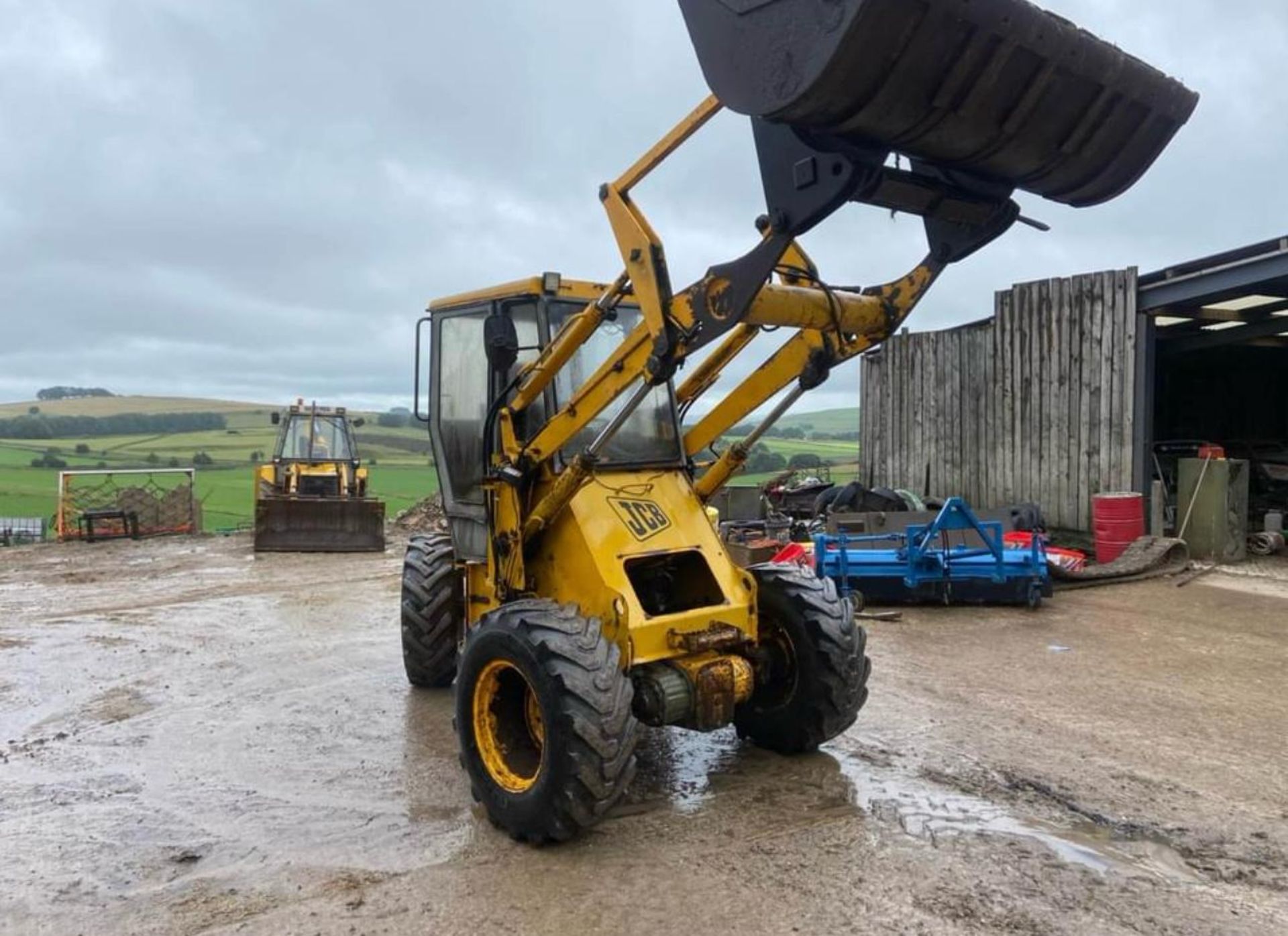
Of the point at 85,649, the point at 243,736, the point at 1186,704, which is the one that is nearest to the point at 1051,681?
the point at 1186,704

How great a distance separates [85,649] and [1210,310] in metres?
14.1

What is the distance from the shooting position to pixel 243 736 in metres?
6.04

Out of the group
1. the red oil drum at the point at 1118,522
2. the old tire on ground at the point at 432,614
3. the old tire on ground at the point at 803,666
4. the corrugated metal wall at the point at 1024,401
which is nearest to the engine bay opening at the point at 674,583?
the old tire on ground at the point at 803,666

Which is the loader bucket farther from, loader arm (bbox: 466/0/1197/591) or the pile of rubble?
the pile of rubble

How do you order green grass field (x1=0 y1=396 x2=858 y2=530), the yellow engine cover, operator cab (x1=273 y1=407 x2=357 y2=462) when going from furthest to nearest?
→ 1. green grass field (x1=0 y1=396 x2=858 y2=530)
2. operator cab (x1=273 y1=407 x2=357 y2=462)
3. the yellow engine cover

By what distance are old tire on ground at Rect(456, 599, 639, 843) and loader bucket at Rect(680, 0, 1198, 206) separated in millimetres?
2278

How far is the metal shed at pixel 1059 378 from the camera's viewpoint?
12836 mm

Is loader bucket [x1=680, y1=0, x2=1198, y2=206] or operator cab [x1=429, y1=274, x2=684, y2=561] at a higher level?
loader bucket [x1=680, y1=0, x2=1198, y2=206]

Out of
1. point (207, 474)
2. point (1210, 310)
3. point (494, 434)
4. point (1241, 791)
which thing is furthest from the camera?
point (207, 474)

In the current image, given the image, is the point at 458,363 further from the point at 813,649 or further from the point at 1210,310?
the point at 1210,310

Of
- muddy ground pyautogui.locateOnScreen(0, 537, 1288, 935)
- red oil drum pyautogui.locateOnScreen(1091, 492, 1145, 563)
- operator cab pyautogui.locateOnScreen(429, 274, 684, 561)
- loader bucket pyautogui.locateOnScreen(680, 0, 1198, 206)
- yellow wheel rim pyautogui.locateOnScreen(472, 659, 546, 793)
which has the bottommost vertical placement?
muddy ground pyautogui.locateOnScreen(0, 537, 1288, 935)

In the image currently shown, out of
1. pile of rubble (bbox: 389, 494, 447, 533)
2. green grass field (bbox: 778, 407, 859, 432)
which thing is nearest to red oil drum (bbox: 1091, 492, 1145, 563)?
pile of rubble (bbox: 389, 494, 447, 533)

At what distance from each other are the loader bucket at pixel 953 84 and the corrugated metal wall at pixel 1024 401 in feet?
33.1

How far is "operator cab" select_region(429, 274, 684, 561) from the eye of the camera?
5484 mm
